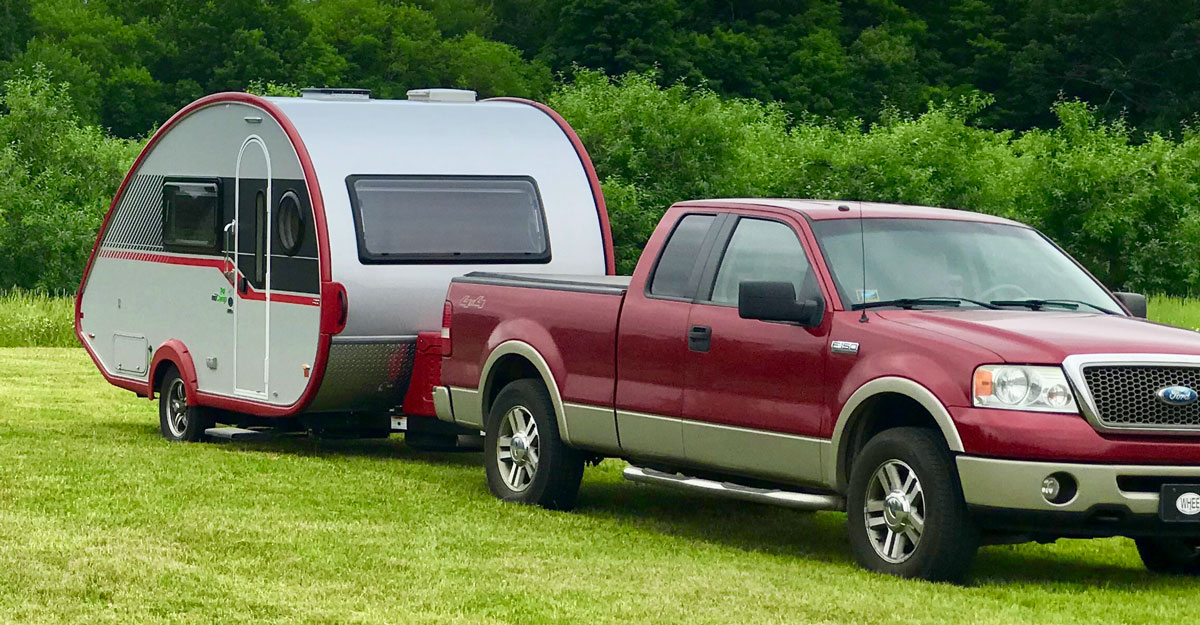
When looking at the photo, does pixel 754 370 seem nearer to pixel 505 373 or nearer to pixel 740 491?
pixel 740 491

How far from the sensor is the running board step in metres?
15.8

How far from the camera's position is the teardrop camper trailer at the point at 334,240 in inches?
559

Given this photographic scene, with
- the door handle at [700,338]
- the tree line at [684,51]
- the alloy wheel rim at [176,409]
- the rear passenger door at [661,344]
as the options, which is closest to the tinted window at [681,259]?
the rear passenger door at [661,344]

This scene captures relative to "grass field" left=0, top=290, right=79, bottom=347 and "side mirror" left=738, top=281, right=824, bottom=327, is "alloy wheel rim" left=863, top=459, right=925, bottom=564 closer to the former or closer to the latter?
"side mirror" left=738, top=281, right=824, bottom=327

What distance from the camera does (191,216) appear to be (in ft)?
52.5

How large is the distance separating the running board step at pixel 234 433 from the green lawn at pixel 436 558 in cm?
127

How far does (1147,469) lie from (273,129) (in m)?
8.02

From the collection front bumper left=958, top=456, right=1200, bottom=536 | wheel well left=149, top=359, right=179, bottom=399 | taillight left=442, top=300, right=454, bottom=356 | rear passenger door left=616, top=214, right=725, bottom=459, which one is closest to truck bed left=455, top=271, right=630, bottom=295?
taillight left=442, top=300, right=454, bottom=356

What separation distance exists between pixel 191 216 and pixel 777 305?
24.8 feet

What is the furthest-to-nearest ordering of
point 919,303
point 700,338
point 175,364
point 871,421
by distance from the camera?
point 175,364
point 700,338
point 919,303
point 871,421

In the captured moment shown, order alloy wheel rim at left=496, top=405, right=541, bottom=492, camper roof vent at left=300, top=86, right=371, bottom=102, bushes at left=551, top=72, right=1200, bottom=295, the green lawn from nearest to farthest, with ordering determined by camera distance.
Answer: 1. the green lawn
2. alloy wheel rim at left=496, top=405, right=541, bottom=492
3. camper roof vent at left=300, top=86, right=371, bottom=102
4. bushes at left=551, top=72, right=1200, bottom=295

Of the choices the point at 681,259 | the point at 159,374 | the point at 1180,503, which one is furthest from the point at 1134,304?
the point at 159,374

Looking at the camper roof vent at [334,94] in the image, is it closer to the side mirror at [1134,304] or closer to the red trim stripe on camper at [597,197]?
the red trim stripe on camper at [597,197]

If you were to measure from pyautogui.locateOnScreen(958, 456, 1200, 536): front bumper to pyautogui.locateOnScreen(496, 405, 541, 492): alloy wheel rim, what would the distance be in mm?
3621
